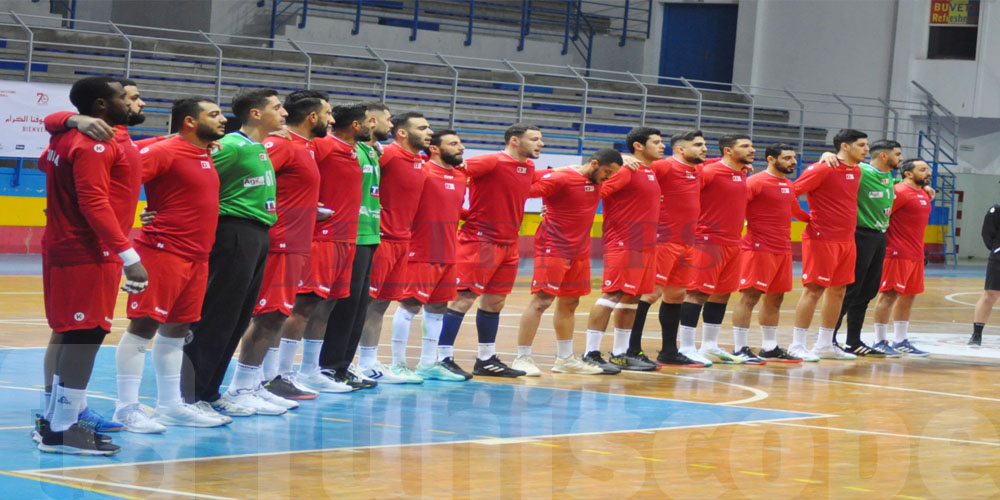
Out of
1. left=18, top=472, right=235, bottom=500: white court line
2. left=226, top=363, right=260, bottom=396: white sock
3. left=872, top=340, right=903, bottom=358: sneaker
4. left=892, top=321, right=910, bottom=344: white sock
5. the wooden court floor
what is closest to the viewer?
left=18, top=472, right=235, bottom=500: white court line

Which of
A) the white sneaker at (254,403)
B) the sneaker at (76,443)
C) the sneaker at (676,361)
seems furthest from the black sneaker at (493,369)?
the sneaker at (76,443)

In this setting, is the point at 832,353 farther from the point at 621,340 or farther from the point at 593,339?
the point at 593,339

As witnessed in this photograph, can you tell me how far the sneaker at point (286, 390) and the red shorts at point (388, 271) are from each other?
3.78ft

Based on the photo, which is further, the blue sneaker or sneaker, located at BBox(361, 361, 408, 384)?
sneaker, located at BBox(361, 361, 408, 384)

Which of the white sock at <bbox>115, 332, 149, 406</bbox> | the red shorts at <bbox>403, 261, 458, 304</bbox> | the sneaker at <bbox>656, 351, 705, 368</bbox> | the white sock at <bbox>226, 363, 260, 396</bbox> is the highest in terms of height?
the red shorts at <bbox>403, 261, 458, 304</bbox>

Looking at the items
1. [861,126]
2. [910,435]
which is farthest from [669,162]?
[861,126]

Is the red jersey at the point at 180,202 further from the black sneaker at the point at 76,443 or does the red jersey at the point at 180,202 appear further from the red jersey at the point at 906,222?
the red jersey at the point at 906,222

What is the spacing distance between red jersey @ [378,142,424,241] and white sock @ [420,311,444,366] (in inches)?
33.0

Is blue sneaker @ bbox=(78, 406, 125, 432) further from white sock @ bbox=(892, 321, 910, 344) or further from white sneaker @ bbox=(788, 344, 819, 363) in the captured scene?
white sock @ bbox=(892, 321, 910, 344)

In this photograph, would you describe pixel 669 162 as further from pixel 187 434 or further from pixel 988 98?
pixel 988 98

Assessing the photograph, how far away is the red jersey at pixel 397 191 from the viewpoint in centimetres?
1011

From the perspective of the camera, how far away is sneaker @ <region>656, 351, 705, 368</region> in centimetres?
1241

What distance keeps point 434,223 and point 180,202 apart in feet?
10.3

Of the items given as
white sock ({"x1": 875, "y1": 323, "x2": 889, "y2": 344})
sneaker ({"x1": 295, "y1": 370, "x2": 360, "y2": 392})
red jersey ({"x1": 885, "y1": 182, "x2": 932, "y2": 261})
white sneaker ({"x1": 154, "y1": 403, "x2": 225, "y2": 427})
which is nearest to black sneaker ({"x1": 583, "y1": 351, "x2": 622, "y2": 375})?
sneaker ({"x1": 295, "y1": 370, "x2": 360, "y2": 392})
